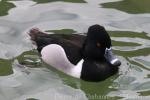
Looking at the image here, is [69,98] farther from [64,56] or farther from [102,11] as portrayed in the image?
[102,11]

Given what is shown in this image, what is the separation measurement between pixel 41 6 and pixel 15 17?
630 mm

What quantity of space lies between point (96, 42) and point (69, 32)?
55.7 inches

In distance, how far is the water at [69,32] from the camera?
8594mm

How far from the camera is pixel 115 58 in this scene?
8844mm

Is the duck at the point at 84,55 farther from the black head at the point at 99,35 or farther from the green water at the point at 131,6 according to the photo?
the green water at the point at 131,6

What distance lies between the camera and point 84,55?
29.6 ft

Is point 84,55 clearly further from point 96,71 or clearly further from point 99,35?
point 99,35

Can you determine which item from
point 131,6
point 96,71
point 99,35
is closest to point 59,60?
point 96,71

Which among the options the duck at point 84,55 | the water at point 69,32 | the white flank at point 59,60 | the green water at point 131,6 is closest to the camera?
the water at point 69,32

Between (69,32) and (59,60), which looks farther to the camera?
(69,32)

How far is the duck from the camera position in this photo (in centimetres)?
879

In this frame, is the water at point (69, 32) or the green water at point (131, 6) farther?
the green water at point (131, 6)

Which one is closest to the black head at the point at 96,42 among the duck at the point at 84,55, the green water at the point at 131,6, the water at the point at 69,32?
the duck at the point at 84,55

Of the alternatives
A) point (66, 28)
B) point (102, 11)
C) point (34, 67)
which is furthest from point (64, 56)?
point (102, 11)
